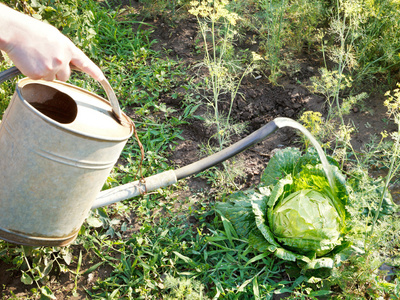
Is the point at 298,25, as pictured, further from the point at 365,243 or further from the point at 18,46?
the point at 18,46

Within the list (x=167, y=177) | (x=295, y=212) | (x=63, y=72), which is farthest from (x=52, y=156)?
(x=295, y=212)

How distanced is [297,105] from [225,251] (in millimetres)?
1422

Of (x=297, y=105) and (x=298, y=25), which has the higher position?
(x=298, y=25)

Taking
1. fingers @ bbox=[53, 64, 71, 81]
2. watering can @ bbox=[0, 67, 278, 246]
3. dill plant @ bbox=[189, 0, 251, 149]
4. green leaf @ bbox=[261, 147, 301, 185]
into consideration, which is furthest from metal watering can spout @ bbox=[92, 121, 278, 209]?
fingers @ bbox=[53, 64, 71, 81]

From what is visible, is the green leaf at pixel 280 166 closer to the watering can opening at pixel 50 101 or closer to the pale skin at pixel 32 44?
the watering can opening at pixel 50 101

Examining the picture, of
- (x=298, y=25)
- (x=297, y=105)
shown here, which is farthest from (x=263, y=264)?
(x=298, y=25)

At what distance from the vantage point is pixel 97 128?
1497 millimetres

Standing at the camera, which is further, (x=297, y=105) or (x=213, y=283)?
(x=297, y=105)

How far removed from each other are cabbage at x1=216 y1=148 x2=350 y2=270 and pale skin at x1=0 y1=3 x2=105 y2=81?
127 centimetres

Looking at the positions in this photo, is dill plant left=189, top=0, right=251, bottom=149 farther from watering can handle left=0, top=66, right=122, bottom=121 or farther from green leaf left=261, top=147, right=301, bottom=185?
watering can handle left=0, top=66, right=122, bottom=121

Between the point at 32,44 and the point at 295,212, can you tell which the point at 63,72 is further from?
the point at 295,212

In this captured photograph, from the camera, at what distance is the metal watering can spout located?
187 centimetres

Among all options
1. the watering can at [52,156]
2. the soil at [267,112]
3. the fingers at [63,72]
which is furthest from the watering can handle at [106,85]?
the soil at [267,112]

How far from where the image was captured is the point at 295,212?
1960 millimetres
